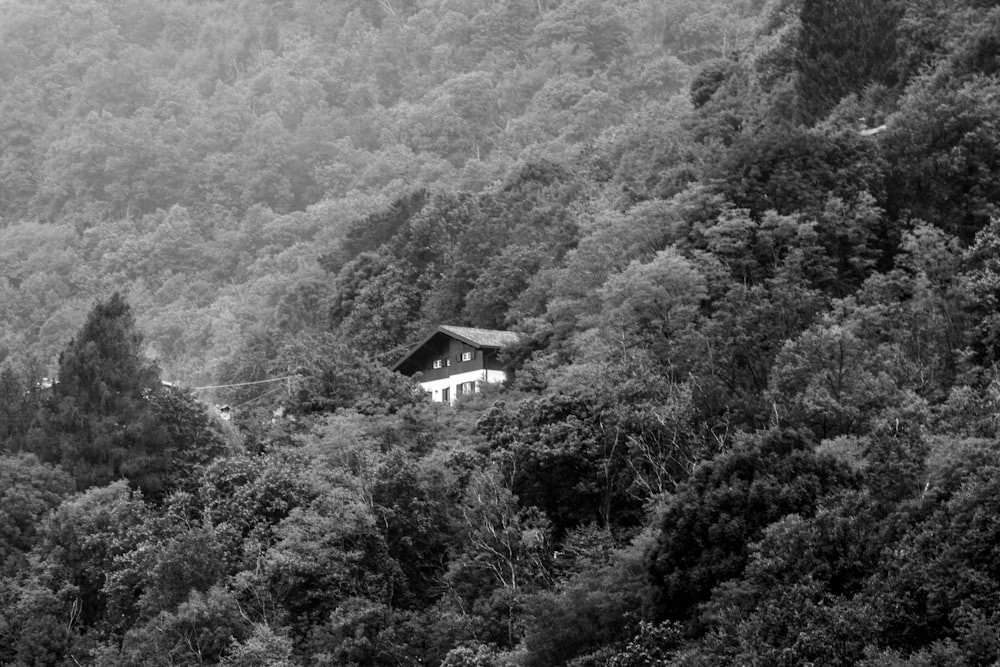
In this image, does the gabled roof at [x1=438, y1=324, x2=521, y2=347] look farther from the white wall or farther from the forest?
the forest

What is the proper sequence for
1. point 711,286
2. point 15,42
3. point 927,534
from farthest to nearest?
point 15,42 < point 711,286 < point 927,534

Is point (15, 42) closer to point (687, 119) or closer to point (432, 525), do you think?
point (687, 119)

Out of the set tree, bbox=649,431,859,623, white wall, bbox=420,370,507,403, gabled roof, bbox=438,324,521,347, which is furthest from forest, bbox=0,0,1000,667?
white wall, bbox=420,370,507,403

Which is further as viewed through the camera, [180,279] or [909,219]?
[180,279]

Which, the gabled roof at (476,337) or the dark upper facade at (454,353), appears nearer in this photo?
the gabled roof at (476,337)

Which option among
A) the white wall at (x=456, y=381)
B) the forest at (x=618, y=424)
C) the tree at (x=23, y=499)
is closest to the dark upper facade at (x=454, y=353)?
the white wall at (x=456, y=381)

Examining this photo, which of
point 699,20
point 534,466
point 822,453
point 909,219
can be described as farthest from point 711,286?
point 699,20

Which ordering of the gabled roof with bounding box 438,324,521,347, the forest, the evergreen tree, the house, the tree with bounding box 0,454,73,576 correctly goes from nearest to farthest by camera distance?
the forest → the tree with bounding box 0,454,73,576 → the evergreen tree → the gabled roof with bounding box 438,324,521,347 → the house

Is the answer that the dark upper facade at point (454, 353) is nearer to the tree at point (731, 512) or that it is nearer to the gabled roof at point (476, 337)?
the gabled roof at point (476, 337)

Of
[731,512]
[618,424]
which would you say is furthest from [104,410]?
[731,512]
